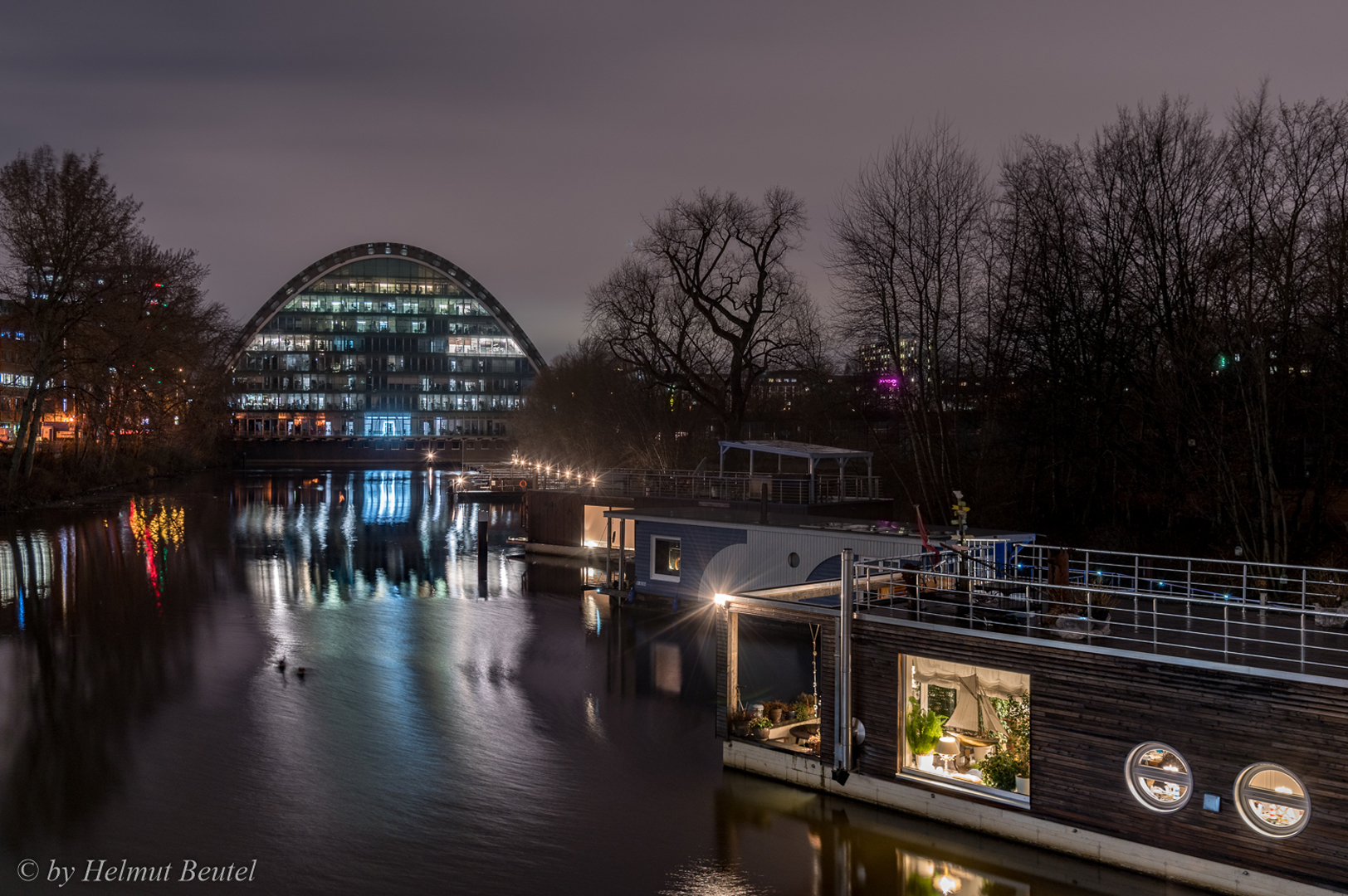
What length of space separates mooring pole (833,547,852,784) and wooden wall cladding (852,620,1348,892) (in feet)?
3.29

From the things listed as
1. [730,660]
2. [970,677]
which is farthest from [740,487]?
[970,677]

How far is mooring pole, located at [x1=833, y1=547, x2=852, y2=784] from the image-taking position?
1552cm

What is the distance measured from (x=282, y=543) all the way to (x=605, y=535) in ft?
59.6

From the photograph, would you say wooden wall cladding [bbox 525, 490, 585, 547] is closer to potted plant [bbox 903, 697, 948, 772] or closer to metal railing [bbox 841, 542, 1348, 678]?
metal railing [bbox 841, 542, 1348, 678]

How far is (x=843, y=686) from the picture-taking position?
51.3ft

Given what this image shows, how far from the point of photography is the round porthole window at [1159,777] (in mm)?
12672

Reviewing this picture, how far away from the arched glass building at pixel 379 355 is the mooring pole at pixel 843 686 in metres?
133

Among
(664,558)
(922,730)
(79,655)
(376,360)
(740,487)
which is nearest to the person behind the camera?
(922,730)

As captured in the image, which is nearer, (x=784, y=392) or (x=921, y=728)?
(x=921, y=728)

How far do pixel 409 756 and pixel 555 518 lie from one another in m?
27.7

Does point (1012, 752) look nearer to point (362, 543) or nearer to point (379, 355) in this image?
point (362, 543)

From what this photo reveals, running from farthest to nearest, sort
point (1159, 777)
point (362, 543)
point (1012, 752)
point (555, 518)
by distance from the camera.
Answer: point (362, 543) < point (555, 518) < point (1012, 752) < point (1159, 777)

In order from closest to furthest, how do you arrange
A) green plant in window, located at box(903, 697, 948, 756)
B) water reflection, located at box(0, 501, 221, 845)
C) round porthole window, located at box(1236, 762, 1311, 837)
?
1. round porthole window, located at box(1236, 762, 1311, 837)
2. green plant in window, located at box(903, 697, 948, 756)
3. water reflection, located at box(0, 501, 221, 845)

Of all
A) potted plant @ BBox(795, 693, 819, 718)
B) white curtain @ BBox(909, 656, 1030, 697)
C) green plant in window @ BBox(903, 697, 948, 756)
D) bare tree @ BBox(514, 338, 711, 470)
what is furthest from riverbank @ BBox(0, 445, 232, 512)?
white curtain @ BBox(909, 656, 1030, 697)
